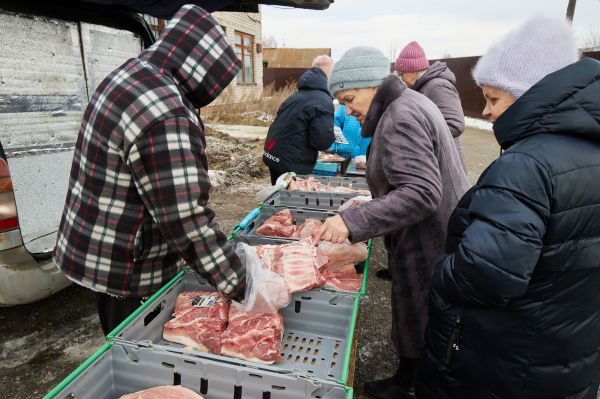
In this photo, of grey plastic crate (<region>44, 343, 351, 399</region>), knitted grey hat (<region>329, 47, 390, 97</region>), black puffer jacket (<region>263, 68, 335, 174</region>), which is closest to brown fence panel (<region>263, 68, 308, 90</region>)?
black puffer jacket (<region>263, 68, 335, 174</region>)

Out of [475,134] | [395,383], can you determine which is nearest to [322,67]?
[395,383]

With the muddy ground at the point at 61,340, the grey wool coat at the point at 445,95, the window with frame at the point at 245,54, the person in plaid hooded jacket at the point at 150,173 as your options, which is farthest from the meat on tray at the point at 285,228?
the window with frame at the point at 245,54

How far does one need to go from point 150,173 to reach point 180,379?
760mm

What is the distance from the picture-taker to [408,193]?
1.96 metres

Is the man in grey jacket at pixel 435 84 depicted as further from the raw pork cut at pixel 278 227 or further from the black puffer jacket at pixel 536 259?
Result: the black puffer jacket at pixel 536 259

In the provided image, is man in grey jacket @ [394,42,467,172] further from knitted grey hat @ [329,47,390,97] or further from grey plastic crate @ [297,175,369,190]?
knitted grey hat @ [329,47,390,97]

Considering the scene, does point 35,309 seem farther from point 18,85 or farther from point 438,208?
point 438,208

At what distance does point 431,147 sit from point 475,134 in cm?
1570

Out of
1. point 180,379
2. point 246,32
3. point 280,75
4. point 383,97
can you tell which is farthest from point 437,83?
point 280,75

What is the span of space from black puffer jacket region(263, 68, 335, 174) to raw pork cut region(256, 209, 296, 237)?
1913mm

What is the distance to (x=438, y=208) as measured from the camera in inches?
87.0

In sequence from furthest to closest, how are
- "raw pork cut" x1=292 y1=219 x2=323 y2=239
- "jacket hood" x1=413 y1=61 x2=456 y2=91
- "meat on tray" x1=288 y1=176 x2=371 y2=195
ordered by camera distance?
"jacket hood" x1=413 y1=61 x2=456 y2=91
"meat on tray" x1=288 y1=176 x2=371 y2=195
"raw pork cut" x1=292 y1=219 x2=323 y2=239

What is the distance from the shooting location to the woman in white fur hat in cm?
129

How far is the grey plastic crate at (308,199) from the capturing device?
11.3ft
